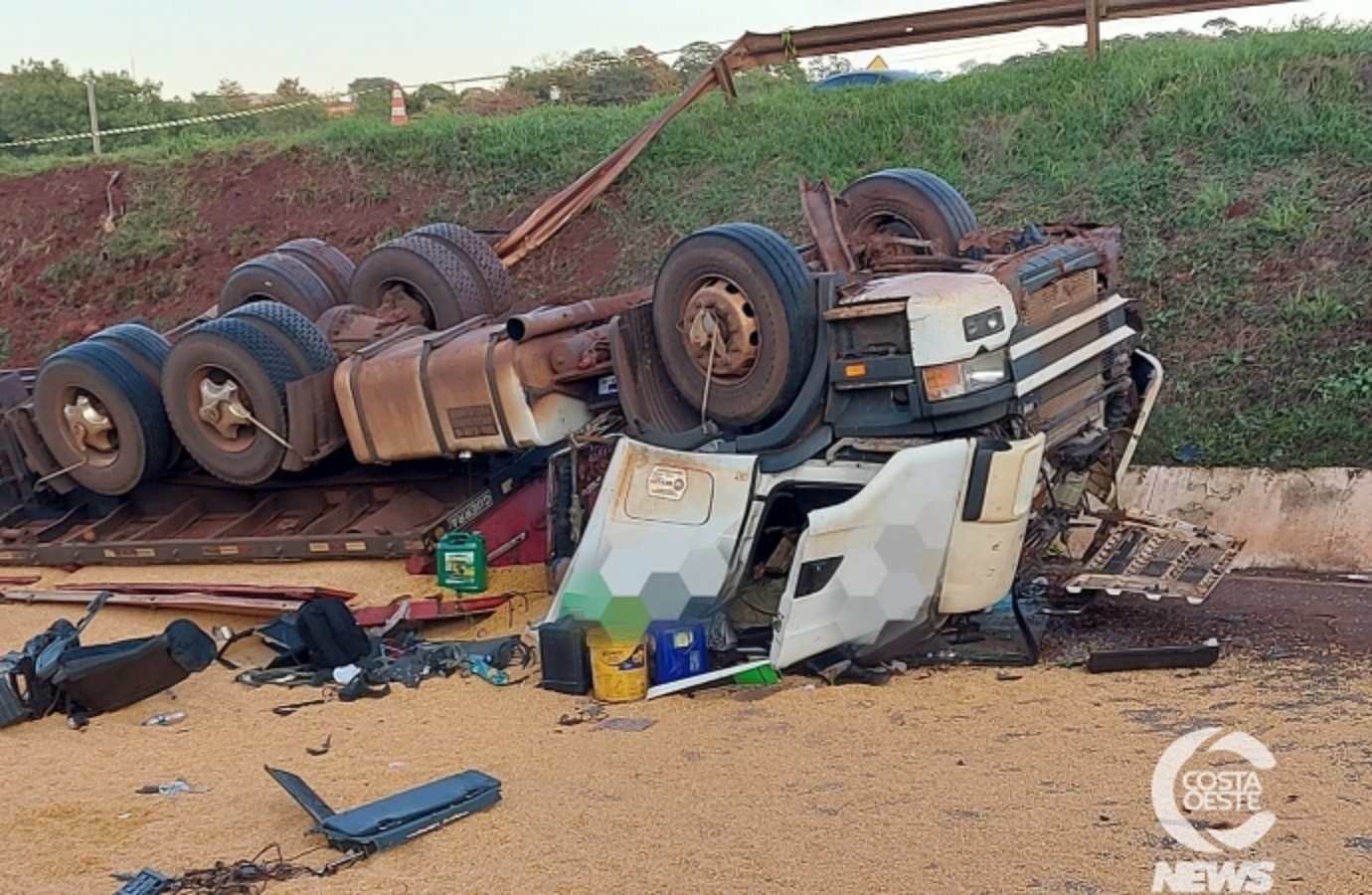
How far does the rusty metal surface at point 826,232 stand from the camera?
6.39 meters

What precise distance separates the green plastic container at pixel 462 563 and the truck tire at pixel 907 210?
2.47 metres

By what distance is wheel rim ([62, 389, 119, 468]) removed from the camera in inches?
311

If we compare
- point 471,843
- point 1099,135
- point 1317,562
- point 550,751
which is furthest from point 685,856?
point 1099,135

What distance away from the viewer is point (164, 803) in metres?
4.61

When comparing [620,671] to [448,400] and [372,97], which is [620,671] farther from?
[372,97]

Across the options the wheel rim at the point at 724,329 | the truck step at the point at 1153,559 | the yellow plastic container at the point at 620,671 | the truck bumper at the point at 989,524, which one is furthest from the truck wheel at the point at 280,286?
the truck step at the point at 1153,559

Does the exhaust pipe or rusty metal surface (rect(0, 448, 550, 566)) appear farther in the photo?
rusty metal surface (rect(0, 448, 550, 566))

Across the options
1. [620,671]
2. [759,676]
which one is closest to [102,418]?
[620,671]

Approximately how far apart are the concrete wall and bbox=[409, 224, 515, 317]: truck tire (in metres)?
3.66

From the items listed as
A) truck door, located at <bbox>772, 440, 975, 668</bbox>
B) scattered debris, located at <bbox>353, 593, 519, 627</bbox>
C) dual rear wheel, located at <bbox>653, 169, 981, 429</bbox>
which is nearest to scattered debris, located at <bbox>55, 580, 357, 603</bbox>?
scattered debris, located at <bbox>353, 593, 519, 627</bbox>

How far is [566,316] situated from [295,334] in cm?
143

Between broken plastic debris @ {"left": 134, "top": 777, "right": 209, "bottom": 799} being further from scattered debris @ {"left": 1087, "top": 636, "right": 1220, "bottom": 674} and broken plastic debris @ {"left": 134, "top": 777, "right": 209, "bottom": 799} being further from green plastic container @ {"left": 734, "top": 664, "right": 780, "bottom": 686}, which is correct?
scattered debris @ {"left": 1087, "top": 636, "right": 1220, "bottom": 674}

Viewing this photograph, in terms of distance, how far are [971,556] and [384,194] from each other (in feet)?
31.7

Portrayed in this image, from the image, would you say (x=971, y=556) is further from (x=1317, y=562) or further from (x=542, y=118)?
(x=542, y=118)
